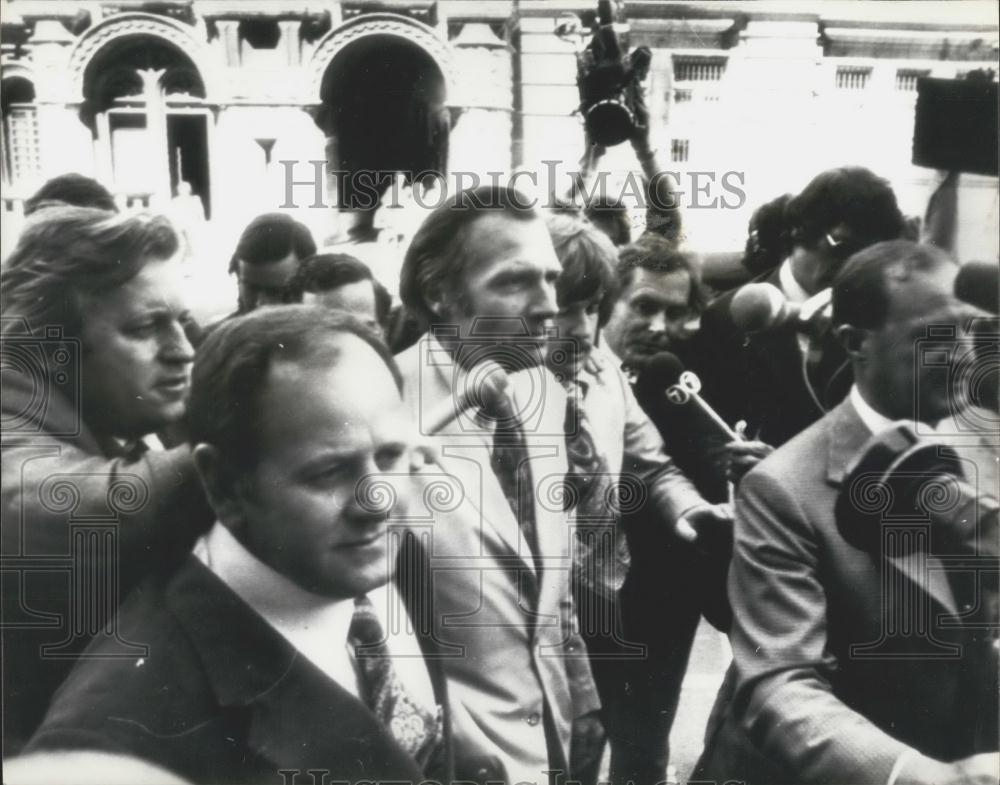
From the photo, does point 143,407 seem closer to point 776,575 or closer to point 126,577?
point 126,577

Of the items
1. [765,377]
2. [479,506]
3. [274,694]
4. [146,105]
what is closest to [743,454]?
[765,377]

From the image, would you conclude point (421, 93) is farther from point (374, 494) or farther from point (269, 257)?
point (374, 494)

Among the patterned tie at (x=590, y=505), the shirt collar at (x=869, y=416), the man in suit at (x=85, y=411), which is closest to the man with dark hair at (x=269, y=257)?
the man in suit at (x=85, y=411)

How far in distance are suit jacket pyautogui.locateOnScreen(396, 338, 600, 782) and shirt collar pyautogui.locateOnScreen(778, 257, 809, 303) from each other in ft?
2.97

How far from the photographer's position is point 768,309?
12.4ft

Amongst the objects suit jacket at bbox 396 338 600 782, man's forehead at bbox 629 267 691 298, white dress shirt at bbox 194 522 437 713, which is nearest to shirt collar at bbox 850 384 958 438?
man's forehead at bbox 629 267 691 298

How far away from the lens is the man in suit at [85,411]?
359 centimetres

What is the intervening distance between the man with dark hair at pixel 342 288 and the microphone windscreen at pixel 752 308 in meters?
1.22

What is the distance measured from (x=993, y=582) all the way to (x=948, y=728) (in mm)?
536

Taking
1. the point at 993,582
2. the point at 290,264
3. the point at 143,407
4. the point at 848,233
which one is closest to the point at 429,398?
the point at 290,264

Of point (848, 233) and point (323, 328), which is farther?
point (848, 233)

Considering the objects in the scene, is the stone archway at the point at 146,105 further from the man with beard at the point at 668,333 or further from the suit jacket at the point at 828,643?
the suit jacket at the point at 828,643

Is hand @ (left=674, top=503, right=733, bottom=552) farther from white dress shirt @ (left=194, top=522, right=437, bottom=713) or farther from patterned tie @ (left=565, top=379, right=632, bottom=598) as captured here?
white dress shirt @ (left=194, top=522, right=437, bottom=713)

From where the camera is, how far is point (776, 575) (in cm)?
366
